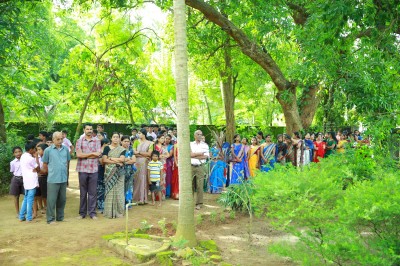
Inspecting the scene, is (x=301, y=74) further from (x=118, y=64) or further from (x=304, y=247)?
(x=118, y=64)

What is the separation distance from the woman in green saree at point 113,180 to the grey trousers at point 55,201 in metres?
0.87

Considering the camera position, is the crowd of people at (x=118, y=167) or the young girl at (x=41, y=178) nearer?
the crowd of people at (x=118, y=167)

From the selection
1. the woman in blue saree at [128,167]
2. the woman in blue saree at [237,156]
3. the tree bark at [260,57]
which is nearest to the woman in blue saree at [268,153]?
the woman in blue saree at [237,156]

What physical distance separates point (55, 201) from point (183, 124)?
3.28m

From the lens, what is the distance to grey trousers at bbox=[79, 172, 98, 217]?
26.0 feet

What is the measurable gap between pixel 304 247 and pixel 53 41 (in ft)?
41.7

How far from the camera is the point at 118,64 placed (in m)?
15.6

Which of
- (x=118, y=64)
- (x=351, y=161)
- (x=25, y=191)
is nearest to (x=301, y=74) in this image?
(x=351, y=161)

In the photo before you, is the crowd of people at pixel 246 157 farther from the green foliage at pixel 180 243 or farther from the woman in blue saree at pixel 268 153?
the green foliage at pixel 180 243

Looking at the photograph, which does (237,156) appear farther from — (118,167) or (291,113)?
(118,167)

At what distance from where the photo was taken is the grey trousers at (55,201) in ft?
24.5

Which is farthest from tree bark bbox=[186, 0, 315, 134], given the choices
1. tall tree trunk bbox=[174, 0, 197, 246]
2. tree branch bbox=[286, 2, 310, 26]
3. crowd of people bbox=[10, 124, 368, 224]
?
tall tree trunk bbox=[174, 0, 197, 246]

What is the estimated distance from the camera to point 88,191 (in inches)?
315

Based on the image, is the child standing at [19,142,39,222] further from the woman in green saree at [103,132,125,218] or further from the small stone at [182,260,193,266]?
the small stone at [182,260,193,266]
